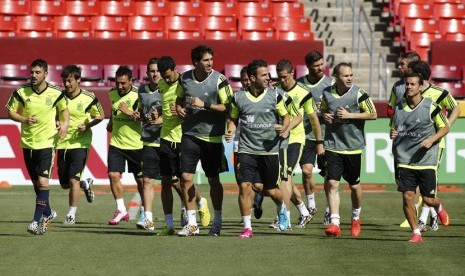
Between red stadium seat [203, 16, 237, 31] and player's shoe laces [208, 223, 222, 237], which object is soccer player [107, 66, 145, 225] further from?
red stadium seat [203, 16, 237, 31]

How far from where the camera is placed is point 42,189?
15.5 meters

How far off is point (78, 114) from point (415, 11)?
15.8m

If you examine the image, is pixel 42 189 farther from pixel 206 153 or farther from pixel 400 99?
pixel 400 99

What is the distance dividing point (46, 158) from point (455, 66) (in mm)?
15082

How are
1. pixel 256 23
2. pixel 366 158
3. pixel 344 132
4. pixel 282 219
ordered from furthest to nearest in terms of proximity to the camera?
1. pixel 256 23
2. pixel 366 158
3. pixel 282 219
4. pixel 344 132

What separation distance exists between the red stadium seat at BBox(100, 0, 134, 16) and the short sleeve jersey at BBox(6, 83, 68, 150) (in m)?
14.7

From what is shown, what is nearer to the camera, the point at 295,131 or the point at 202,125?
the point at 202,125

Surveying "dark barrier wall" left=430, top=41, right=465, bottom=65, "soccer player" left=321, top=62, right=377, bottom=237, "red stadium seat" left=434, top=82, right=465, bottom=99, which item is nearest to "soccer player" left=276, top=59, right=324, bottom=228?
"soccer player" left=321, top=62, right=377, bottom=237

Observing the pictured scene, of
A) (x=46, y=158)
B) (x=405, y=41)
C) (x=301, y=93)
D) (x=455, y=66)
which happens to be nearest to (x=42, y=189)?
(x=46, y=158)

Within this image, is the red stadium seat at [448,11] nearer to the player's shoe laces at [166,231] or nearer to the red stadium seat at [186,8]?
the red stadium seat at [186,8]

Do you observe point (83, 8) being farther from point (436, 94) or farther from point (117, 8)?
point (436, 94)

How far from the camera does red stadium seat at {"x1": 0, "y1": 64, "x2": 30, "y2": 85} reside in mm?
27297

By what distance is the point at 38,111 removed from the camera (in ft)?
51.0

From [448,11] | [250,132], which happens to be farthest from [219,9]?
[250,132]
